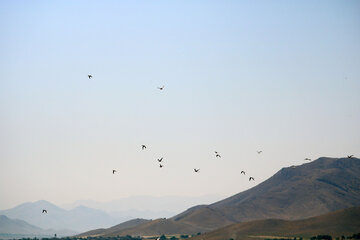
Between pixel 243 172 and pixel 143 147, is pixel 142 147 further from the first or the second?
pixel 243 172

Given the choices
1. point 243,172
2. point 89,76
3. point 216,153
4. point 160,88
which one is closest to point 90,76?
point 89,76

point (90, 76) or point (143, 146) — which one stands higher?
point (90, 76)

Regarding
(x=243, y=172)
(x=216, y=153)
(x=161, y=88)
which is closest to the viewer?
(x=161, y=88)

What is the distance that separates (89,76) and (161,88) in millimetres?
19646

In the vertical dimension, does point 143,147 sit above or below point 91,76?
below

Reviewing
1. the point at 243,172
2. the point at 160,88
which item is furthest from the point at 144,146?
the point at 243,172

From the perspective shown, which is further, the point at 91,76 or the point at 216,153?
the point at 216,153

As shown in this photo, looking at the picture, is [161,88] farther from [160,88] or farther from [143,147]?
[143,147]

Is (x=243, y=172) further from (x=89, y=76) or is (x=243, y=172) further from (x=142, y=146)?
(x=89, y=76)

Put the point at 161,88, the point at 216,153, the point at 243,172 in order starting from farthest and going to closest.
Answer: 1. the point at 243,172
2. the point at 216,153
3. the point at 161,88

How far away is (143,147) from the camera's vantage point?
157500 mm

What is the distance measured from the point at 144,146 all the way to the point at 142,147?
1.81 m

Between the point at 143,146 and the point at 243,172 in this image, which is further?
the point at 243,172

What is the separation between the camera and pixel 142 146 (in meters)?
157
